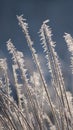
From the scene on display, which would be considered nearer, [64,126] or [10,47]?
[64,126]

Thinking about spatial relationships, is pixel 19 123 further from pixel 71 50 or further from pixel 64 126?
pixel 71 50

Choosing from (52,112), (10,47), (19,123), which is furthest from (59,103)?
(10,47)

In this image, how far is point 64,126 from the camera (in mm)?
5801

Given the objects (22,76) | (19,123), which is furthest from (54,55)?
(19,123)

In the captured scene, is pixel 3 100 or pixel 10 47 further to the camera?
pixel 10 47

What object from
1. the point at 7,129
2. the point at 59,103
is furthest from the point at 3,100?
the point at 59,103

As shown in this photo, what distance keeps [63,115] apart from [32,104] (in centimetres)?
49

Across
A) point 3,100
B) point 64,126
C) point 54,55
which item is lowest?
point 64,126

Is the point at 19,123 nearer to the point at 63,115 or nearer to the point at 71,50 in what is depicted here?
the point at 63,115

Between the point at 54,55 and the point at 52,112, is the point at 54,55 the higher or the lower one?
the higher one

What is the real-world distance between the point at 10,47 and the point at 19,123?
114cm

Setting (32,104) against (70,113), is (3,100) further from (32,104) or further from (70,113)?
(70,113)

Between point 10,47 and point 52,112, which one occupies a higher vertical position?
point 10,47

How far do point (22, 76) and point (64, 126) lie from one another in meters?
1.01
